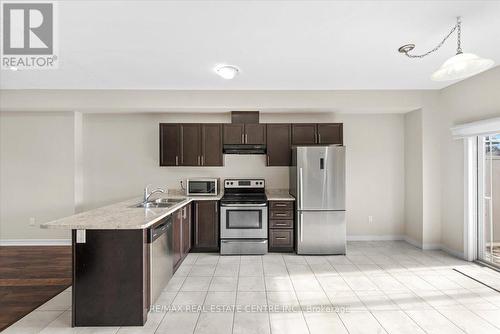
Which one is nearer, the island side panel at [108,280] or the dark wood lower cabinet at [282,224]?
the island side panel at [108,280]

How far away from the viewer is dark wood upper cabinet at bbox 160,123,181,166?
4.66m

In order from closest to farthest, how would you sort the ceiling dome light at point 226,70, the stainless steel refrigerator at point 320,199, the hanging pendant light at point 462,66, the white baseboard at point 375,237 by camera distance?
the hanging pendant light at point 462,66
the ceiling dome light at point 226,70
the stainless steel refrigerator at point 320,199
the white baseboard at point 375,237

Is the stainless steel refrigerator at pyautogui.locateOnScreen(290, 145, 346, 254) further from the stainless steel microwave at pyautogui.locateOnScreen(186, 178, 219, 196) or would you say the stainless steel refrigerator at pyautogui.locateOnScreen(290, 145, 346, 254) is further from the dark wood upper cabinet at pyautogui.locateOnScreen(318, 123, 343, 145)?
the stainless steel microwave at pyautogui.locateOnScreen(186, 178, 219, 196)

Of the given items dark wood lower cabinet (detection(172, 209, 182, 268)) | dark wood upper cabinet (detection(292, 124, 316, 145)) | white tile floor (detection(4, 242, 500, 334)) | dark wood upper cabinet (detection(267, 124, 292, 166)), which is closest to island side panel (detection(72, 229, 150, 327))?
white tile floor (detection(4, 242, 500, 334))

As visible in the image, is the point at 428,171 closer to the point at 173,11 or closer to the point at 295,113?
the point at 295,113

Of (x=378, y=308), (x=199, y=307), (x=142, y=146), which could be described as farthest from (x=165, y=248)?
(x=142, y=146)

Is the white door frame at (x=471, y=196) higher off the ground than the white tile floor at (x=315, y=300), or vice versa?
the white door frame at (x=471, y=196)

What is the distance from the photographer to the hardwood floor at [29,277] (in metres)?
2.70

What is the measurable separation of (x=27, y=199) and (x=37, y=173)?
481mm

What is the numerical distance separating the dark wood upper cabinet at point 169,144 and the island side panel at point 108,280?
7.92 feet

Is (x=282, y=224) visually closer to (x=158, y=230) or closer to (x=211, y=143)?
(x=211, y=143)

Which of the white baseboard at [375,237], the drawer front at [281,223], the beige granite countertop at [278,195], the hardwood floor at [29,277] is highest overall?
the beige granite countertop at [278,195]

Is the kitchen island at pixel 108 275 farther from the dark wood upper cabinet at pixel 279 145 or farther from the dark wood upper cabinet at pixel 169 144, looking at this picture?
the dark wood upper cabinet at pixel 279 145

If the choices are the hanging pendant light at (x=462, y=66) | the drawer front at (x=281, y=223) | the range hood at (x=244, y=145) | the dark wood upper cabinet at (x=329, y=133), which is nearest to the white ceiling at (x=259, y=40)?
the hanging pendant light at (x=462, y=66)
